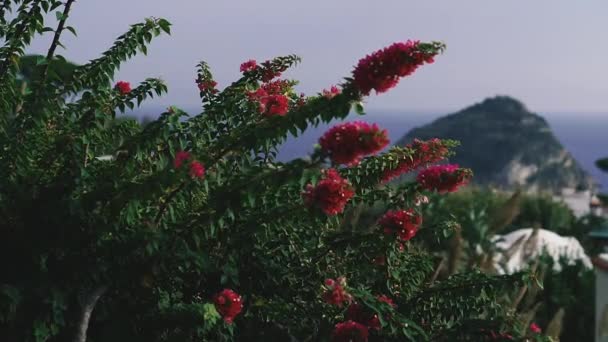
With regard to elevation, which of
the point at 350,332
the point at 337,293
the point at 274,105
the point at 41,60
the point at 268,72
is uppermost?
the point at 41,60

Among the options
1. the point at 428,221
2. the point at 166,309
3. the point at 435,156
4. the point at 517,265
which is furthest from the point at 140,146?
the point at 428,221

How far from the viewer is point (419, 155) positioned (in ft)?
11.6

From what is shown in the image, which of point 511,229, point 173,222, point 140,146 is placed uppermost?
point 140,146

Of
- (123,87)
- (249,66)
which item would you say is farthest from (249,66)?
(123,87)

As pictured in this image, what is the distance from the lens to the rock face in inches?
3324

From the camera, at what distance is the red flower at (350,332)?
3082 mm

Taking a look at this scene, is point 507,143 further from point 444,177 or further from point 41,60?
point 41,60

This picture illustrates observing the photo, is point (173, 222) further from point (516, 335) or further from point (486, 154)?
point (486, 154)

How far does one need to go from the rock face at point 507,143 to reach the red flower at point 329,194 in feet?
263

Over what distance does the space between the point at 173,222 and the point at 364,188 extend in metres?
0.90

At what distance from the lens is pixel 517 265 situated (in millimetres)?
7945

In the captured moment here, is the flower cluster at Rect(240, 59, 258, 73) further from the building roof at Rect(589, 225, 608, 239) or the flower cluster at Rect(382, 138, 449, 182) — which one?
the building roof at Rect(589, 225, 608, 239)

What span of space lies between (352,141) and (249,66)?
1.44m

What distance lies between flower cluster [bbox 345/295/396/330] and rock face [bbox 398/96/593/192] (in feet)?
262
